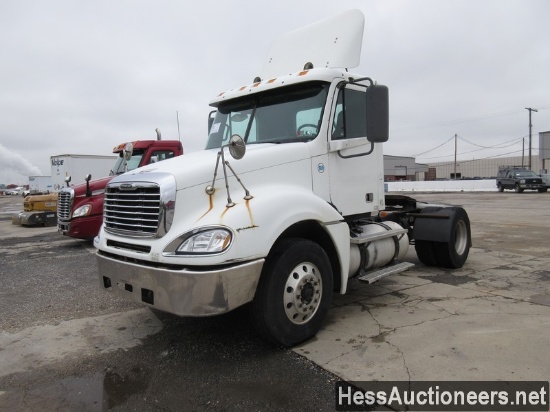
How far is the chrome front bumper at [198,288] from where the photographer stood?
3.13 meters

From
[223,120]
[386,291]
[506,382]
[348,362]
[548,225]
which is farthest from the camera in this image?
[548,225]

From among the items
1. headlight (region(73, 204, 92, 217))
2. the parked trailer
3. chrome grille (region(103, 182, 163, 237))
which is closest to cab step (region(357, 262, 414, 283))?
chrome grille (region(103, 182, 163, 237))

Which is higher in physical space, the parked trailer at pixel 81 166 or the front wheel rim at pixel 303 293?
the parked trailer at pixel 81 166

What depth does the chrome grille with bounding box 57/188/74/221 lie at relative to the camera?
32.6 ft

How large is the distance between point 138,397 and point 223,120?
3315mm

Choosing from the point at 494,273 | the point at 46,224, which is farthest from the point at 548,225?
the point at 46,224

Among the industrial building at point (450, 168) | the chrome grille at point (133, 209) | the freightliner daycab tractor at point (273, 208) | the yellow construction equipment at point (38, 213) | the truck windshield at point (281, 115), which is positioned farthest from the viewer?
the industrial building at point (450, 168)

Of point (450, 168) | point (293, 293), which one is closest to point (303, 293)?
point (293, 293)

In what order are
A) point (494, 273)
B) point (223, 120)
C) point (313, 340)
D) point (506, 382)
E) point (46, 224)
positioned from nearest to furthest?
point (506, 382) < point (313, 340) < point (223, 120) < point (494, 273) < point (46, 224)

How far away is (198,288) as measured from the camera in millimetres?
3123

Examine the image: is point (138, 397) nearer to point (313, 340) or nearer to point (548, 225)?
point (313, 340)

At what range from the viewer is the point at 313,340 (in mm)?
3906

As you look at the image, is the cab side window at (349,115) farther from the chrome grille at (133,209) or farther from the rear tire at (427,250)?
the rear tire at (427,250)

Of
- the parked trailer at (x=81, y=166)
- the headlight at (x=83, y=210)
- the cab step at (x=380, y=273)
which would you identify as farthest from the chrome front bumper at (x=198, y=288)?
the parked trailer at (x=81, y=166)
